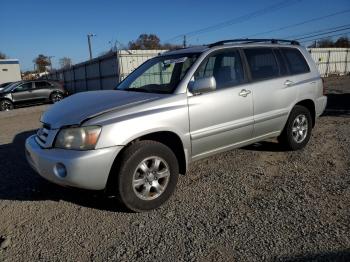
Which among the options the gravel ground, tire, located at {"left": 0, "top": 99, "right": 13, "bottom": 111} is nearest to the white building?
tire, located at {"left": 0, "top": 99, "right": 13, "bottom": 111}

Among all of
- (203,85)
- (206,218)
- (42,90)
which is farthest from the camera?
(42,90)

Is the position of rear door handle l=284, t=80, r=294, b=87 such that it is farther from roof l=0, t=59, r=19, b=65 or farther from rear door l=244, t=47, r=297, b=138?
roof l=0, t=59, r=19, b=65

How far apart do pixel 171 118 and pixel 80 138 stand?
101cm

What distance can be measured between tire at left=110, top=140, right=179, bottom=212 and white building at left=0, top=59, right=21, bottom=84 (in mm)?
42480

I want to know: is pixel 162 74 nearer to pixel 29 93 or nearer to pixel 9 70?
pixel 29 93

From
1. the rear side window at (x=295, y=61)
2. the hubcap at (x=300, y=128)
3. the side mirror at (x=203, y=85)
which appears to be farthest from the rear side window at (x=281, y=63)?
the side mirror at (x=203, y=85)

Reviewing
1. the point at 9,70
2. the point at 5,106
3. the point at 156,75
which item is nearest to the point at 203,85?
the point at 156,75

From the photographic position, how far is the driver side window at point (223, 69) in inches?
175

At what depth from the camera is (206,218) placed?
3580 millimetres

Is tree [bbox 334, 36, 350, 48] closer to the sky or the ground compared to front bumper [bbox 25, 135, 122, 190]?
closer to the sky

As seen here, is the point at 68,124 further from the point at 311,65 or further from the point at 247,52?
the point at 311,65

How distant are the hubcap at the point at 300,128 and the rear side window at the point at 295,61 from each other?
73cm

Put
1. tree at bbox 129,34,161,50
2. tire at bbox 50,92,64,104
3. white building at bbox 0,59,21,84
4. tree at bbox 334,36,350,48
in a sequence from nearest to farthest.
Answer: tire at bbox 50,92,64,104 → white building at bbox 0,59,21,84 → tree at bbox 334,36,350,48 → tree at bbox 129,34,161,50

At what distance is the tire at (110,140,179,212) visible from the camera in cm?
357
